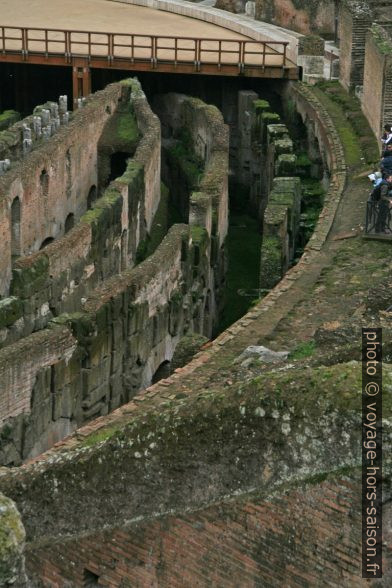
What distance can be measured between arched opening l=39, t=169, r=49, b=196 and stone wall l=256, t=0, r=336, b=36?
16.6m

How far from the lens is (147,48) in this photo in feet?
134

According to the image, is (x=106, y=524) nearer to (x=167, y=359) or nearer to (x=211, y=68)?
(x=167, y=359)

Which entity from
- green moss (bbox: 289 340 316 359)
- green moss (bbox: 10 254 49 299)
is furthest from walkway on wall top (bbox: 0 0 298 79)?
green moss (bbox: 289 340 316 359)

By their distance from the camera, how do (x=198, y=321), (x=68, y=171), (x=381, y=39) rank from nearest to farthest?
(x=198, y=321)
(x=68, y=171)
(x=381, y=39)

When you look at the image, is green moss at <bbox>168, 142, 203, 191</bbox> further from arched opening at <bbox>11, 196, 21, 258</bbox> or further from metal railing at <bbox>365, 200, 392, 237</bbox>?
metal railing at <bbox>365, 200, 392, 237</bbox>

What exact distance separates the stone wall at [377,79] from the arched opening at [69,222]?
6.14m

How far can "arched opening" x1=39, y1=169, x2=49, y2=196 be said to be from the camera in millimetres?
29797

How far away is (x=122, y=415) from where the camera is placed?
715 inches

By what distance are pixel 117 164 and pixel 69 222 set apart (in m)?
3.57

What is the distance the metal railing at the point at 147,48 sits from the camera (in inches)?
1590

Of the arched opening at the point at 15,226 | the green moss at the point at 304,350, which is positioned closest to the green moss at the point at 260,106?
the arched opening at the point at 15,226

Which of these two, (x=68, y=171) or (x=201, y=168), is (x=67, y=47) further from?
(x=68, y=171)

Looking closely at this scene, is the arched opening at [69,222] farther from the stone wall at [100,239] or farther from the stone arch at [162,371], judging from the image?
the stone arch at [162,371]

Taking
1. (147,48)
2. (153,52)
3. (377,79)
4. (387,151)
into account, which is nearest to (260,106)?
(153,52)
